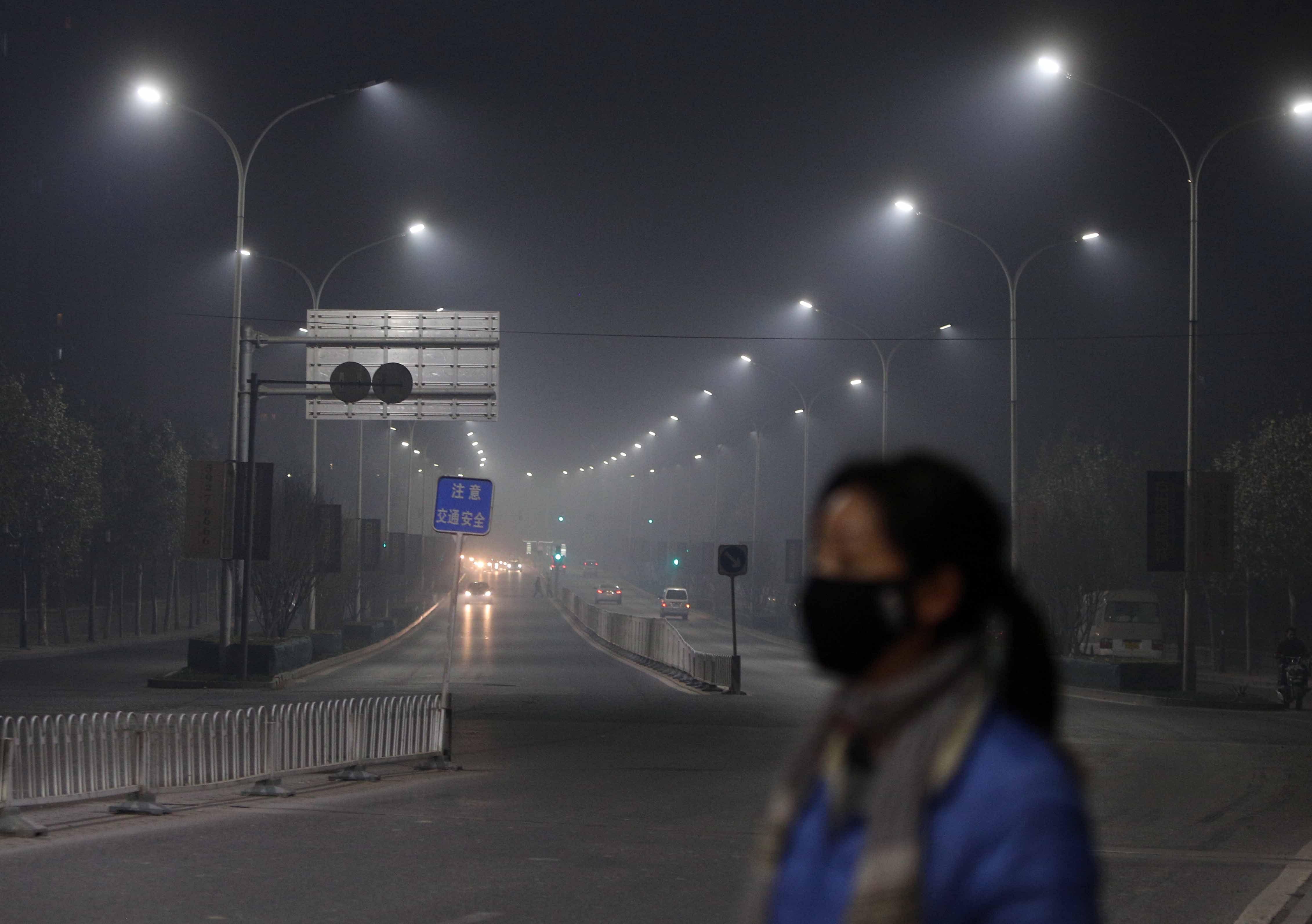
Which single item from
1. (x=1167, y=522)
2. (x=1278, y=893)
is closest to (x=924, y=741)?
(x=1278, y=893)

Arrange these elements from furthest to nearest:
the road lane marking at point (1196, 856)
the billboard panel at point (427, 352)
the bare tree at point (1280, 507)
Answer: the bare tree at point (1280, 507) < the billboard panel at point (427, 352) < the road lane marking at point (1196, 856)

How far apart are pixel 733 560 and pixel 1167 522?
35.8ft

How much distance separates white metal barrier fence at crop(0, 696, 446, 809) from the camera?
13.1 meters

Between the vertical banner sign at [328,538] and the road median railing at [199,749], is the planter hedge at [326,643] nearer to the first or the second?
the vertical banner sign at [328,538]

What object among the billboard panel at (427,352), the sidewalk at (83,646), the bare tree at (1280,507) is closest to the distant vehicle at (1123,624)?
the bare tree at (1280,507)

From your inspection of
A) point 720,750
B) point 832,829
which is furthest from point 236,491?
point 832,829

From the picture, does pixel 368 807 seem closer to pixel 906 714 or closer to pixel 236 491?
pixel 906 714

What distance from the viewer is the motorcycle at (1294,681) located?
3378 centimetres

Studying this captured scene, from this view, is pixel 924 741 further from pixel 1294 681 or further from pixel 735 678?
pixel 1294 681

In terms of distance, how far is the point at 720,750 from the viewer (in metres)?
21.0

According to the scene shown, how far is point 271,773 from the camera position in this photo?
15242 mm

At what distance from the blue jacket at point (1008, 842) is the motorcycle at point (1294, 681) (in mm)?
35131

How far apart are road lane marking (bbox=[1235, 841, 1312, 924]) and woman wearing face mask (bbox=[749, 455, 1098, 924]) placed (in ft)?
27.7

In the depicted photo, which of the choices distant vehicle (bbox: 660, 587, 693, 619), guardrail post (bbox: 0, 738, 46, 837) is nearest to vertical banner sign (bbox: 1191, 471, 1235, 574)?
guardrail post (bbox: 0, 738, 46, 837)
